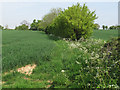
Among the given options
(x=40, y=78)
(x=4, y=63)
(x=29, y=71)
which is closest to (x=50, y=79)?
(x=40, y=78)

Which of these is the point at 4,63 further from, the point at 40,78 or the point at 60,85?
the point at 60,85

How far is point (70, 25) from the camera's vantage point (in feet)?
57.7

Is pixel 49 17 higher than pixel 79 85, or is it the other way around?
pixel 49 17

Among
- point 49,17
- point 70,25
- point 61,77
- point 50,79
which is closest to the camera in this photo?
point 61,77

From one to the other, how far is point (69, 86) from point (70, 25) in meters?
13.0

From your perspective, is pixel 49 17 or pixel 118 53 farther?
pixel 49 17

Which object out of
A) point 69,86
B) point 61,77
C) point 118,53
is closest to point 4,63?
point 61,77

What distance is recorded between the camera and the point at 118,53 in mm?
6867

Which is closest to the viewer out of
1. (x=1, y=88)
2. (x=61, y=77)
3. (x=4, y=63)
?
(x=1, y=88)

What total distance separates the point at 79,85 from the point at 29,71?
316cm

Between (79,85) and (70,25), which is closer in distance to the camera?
(79,85)

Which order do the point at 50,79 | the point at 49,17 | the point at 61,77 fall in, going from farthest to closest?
the point at 49,17
the point at 50,79
the point at 61,77

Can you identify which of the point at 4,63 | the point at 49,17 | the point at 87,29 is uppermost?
the point at 49,17

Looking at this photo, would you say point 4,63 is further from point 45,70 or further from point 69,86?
point 69,86
